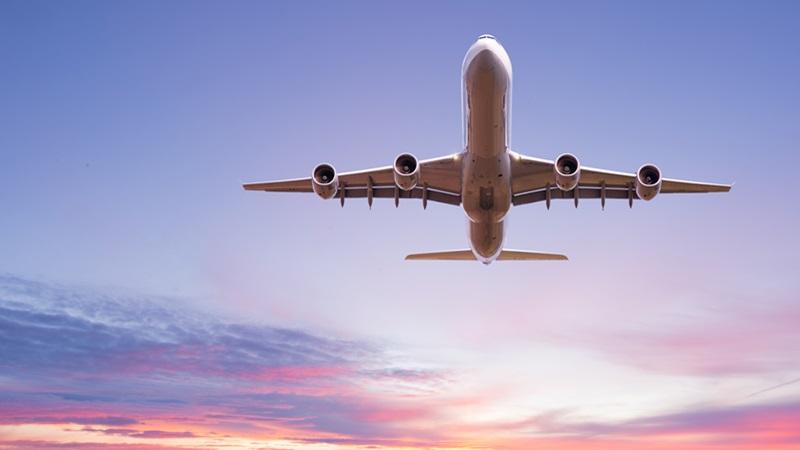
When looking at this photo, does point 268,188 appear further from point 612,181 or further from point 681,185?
point 681,185

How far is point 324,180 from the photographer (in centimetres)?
3538

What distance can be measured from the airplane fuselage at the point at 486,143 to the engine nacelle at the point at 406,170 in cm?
218

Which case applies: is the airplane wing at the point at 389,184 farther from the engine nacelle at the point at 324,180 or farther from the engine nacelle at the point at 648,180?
the engine nacelle at the point at 648,180

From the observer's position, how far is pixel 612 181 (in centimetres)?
3869

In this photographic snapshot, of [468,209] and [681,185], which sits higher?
[681,185]

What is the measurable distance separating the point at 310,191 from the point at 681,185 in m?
17.6

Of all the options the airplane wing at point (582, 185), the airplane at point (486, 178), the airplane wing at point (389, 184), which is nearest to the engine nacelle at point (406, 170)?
the airplane at point (486, 178)

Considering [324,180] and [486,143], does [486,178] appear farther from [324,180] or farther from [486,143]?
[324,180]

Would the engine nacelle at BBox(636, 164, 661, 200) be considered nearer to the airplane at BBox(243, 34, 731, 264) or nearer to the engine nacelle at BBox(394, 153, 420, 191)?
the airplane at BBox(243, 34, 731, 264)

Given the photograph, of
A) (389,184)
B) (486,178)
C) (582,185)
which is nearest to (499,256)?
(582,185)

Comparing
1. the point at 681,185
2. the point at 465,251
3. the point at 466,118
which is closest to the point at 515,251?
the point at 465,251

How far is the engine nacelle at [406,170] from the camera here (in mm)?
34469

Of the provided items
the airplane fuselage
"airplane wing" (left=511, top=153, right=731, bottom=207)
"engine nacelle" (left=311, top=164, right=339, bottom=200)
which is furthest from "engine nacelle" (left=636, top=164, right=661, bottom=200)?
"engine nacelle" (left=311, top=164, right=339, bottom=200)

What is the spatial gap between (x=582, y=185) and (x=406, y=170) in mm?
10255
